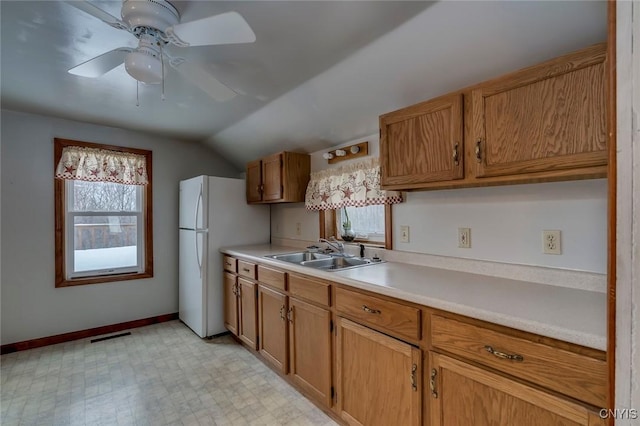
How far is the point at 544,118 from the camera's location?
1278 millimetres

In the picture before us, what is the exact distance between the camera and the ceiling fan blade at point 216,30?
1.21 meters

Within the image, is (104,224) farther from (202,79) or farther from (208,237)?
(202,79)

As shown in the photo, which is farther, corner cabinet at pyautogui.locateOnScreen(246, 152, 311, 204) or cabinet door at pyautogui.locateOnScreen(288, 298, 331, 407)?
corner cabinet at pyautogui.locateOnScreen(246, 152, 311, 204)

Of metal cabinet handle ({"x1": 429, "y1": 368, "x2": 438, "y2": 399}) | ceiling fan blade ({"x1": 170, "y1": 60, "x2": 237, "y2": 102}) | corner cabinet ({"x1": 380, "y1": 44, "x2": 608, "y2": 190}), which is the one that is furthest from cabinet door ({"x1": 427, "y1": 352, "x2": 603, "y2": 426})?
ceiling fan blade ({"x1": 170, "y1": 60, "x2": 237, "y2": 102})

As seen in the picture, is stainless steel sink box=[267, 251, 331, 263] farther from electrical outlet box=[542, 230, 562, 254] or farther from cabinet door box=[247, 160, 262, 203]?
electrical outlet box=[542, 230, 562, 254]

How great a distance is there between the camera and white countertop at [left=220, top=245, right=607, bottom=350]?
98cm

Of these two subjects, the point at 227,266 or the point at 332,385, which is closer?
the point at 332,385

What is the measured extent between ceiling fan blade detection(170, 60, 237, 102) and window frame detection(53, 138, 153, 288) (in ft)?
7.32

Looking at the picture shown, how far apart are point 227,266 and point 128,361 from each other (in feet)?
3.77

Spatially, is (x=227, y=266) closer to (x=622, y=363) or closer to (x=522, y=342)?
(x=522, y=342)

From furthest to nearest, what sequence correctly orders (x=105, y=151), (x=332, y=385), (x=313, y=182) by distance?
(x=105, y=151) → (x=313, y=182) → (x=332, y=385)

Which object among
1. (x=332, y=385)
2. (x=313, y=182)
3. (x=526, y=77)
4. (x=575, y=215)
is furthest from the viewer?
(x=313, y=182)

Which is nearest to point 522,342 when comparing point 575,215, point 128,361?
point 575,215

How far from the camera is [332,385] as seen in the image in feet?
6.09
